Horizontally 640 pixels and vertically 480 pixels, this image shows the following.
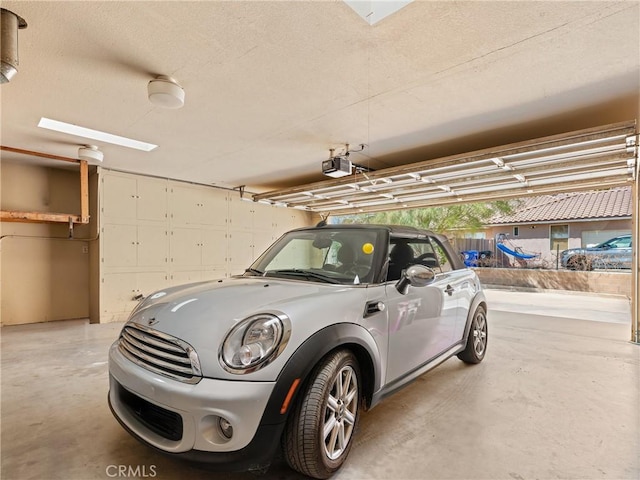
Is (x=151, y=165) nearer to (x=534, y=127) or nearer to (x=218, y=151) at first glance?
(x=218, y=151)

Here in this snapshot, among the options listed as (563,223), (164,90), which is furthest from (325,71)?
(563,223)

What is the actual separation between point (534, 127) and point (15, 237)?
8392 millimetres

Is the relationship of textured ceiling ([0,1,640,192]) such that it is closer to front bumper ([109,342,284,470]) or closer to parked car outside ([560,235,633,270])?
front bumper ([109,342,284,470])

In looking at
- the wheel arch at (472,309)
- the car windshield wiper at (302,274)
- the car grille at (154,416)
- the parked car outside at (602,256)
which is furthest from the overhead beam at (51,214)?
the parked car outside at (602,256)

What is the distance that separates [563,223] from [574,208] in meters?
1.10

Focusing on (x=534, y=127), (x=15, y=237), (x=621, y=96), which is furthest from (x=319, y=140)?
(x=15, y=237)

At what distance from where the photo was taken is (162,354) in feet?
5.25

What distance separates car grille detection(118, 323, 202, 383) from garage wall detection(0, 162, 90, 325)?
18.9 feet

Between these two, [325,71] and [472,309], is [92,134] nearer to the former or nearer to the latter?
[325,71]

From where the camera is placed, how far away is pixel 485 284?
12516 mm

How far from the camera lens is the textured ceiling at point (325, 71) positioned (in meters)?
2.09

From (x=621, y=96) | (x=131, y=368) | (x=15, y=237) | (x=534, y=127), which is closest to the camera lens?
(x=131, y=368)

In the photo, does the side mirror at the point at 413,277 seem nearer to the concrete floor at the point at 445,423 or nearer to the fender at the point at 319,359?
the fender at the point at 319,359

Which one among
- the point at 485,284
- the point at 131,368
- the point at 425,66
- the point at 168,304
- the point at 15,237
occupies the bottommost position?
the point at 485,284
